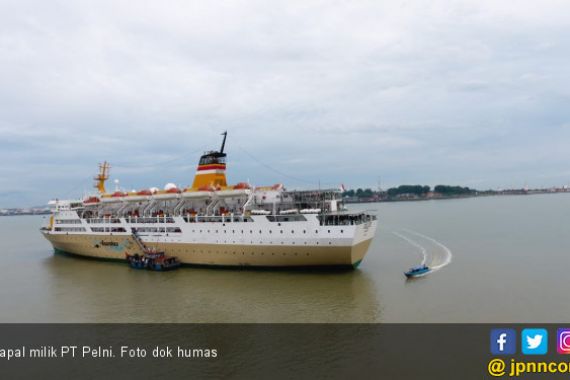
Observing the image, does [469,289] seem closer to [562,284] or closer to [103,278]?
[562,284]

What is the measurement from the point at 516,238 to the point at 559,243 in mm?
3870

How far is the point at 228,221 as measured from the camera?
24891mm

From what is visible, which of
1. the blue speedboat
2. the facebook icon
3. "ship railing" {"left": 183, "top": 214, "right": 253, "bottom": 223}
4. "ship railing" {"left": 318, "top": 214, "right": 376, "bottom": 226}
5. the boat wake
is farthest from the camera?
the boat wake

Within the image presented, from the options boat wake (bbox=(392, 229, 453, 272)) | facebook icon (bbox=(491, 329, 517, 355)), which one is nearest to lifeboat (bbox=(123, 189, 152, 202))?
boat wake (bbox=(392, 229, 453, 272))

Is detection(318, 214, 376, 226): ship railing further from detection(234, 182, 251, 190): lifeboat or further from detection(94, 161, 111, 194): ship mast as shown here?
detection(94, 161, 111, 194): ship mast

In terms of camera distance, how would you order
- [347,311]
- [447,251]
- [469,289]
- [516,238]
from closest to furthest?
[347,311] → [469,289] → [447,251] → [516,238]

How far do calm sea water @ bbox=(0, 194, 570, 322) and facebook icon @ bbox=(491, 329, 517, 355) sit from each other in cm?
248

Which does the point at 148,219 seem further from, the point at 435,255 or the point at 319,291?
the point at 435,255

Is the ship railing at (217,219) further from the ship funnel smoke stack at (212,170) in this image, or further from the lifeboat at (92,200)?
the lifeboat at (92,200)

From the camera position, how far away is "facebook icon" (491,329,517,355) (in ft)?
38.2

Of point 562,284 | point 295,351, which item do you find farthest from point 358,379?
point 562,284

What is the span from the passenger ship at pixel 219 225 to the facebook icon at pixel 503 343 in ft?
32.6

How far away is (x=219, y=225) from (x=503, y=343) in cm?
1694

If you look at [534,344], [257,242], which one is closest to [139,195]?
[257,242]
